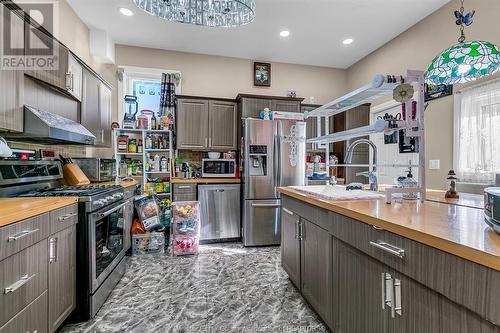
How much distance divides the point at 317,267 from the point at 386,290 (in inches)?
26.0

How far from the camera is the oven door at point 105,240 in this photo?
69.9 inches

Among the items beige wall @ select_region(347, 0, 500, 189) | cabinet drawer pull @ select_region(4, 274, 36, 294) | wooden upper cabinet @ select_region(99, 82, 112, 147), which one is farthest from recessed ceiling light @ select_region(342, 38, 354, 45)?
cabinet drawer pull @ select_region(4, 274, 36, 294)

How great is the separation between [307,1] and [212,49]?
172cm

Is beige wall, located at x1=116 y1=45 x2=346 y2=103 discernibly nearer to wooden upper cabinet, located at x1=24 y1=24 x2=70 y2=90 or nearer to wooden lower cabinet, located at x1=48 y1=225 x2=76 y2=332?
wooden upper cabinet, located at x1=24 y1=24 x2=70 y2=90

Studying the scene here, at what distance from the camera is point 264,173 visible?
11.6ft

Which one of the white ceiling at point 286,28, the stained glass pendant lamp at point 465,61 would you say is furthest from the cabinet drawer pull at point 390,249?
the white ceiling at point 286,28

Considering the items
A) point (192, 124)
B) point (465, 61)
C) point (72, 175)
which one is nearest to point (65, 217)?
point (72, 175)

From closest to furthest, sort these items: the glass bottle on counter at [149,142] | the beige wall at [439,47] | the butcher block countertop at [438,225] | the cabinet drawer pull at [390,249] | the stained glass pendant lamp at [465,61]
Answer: the butcher block countertop at [438,225] → the cabinet drawer pull at [390,249] → the stained glass pendant lamp at [465,61] → the beige wall at [439,47] → the glass bottle on counter at [149,142]

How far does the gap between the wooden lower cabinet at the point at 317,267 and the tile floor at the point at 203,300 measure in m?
0.21

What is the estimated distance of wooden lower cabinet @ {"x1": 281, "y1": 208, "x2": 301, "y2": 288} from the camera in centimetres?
199

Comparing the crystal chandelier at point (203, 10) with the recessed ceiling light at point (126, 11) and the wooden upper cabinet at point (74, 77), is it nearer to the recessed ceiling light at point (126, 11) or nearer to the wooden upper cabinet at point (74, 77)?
the wooden upper cabinet at point (74, 77)

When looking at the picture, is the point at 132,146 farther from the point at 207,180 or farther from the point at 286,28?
the point at 286,28

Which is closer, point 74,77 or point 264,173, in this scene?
point 74,77

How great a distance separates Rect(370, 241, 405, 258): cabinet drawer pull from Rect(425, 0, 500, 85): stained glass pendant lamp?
5.02 ft
